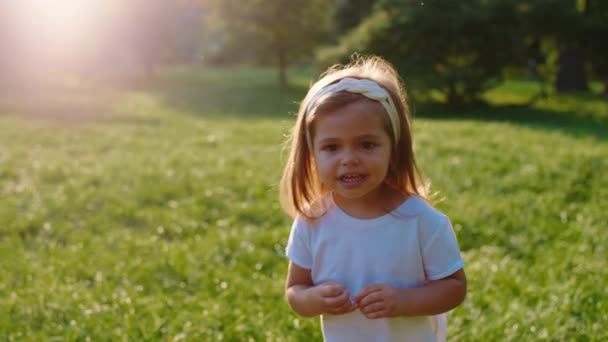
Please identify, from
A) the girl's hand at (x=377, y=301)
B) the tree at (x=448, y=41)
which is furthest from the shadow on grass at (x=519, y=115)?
the girl's hand at (x=377, y=301)

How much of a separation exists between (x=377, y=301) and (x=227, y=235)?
347 cm

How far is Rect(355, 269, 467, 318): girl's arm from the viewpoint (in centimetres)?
204

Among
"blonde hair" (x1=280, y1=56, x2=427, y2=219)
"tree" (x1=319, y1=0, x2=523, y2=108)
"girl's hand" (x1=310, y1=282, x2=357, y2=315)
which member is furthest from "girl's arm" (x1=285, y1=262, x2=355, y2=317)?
"tree" (x1=319, y1=0, x2=523, y2=108)

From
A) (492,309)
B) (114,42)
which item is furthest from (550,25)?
(114,42)

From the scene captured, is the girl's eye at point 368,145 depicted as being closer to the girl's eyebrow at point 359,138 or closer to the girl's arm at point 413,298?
the girl's eyebrow at point 359,138

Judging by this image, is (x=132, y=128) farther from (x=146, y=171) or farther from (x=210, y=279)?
(x=210, y=279)

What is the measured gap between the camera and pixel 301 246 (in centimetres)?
230

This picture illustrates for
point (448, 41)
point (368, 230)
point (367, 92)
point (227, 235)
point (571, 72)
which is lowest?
point (571, 72)

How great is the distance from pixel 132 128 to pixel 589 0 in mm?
15828

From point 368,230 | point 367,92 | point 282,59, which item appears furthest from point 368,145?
point 282,59

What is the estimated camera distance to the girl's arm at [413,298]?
80.3 inches

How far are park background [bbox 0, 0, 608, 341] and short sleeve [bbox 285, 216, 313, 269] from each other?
4.58ft

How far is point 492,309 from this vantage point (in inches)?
153

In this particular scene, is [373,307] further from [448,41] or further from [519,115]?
[448,41]
